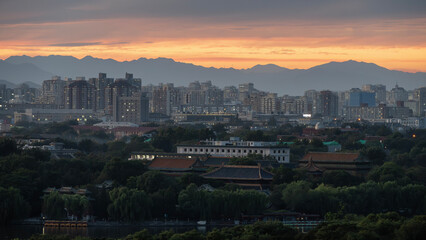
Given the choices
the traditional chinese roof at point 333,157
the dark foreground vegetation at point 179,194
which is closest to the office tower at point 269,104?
the traditional chinese roof at point 333,157

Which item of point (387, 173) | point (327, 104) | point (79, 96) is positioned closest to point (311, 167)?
point (387, 173)

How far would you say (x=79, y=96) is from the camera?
539 feet

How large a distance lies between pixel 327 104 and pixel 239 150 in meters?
134

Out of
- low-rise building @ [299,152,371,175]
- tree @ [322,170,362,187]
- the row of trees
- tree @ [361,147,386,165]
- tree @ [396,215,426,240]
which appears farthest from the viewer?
tree @ [361,147,386,165]

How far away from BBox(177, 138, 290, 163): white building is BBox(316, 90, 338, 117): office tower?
130 meters

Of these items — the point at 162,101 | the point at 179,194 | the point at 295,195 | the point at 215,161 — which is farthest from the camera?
the point at 162,101

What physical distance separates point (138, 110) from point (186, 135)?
6838 cm

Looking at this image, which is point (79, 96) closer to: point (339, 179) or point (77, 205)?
point (339, 179)

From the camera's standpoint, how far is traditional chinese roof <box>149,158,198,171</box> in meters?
52.7

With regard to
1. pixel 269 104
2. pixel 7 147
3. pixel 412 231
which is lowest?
pixel 412 231

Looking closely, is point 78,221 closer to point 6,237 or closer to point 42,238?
point 6,237

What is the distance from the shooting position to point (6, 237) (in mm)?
38031

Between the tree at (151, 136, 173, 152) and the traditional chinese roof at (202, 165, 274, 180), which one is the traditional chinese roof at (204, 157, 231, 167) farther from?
the tree at (151, 136, 173, 152)

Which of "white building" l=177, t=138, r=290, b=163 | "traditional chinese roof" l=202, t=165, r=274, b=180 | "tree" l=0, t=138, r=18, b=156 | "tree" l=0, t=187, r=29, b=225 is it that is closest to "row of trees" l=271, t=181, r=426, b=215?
"traditional chinese roof" l=202, t=165, r=274, b=180
